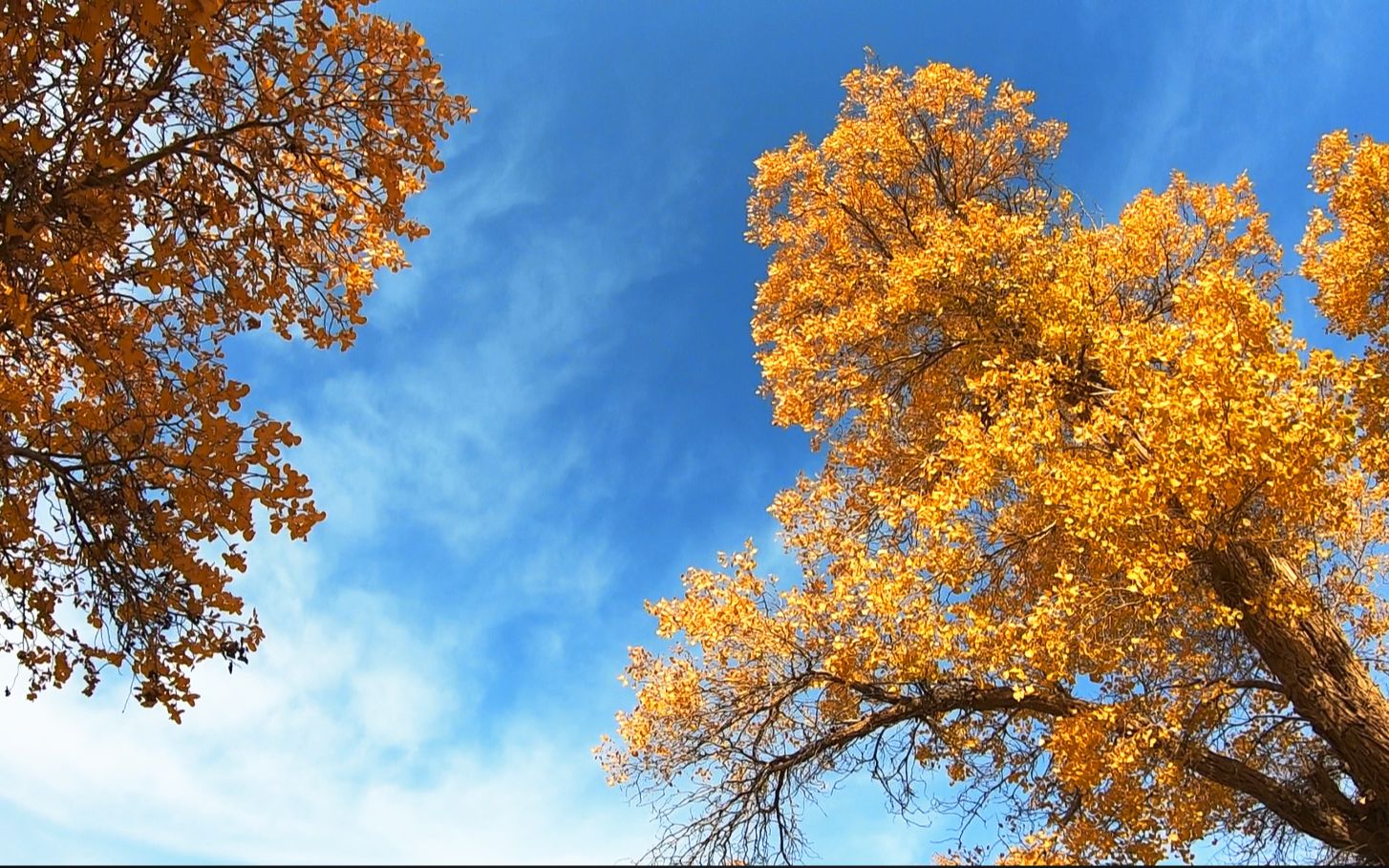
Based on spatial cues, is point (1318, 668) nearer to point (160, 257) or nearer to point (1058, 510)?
point (1058, 510)

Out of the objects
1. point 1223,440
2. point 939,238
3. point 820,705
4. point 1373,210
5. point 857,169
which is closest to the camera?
point 1223,440

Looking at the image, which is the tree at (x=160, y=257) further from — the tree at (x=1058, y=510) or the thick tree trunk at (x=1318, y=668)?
the thick tree trunk at (x=1318, y=668)

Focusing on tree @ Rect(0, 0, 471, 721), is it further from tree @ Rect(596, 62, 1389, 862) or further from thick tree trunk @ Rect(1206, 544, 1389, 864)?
thick tree trunk @ Rect(1206, 544, 1389, 864)

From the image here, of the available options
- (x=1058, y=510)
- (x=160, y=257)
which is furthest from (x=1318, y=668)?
(x=160, y=257)

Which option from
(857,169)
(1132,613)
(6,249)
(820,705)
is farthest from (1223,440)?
(6,249)

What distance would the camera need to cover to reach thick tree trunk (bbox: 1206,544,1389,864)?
5.80m

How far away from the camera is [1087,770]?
18.4 ft

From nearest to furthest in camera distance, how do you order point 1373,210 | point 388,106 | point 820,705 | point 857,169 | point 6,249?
point 6,249 < point 388,106 < point 820,705 < point 1373,210 < point 857,169

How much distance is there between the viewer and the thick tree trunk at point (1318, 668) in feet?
19.0

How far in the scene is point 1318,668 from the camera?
6027mm

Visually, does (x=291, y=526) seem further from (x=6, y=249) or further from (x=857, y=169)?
(x=857, y=169)

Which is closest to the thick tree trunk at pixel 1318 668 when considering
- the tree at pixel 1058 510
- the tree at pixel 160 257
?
Result: the tree at pixel 1058 510

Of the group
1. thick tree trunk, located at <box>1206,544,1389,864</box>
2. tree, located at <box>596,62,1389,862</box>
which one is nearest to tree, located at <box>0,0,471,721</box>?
tree, located at <box>596,62,1389,862</box>

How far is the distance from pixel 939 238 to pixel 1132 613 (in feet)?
12.2
